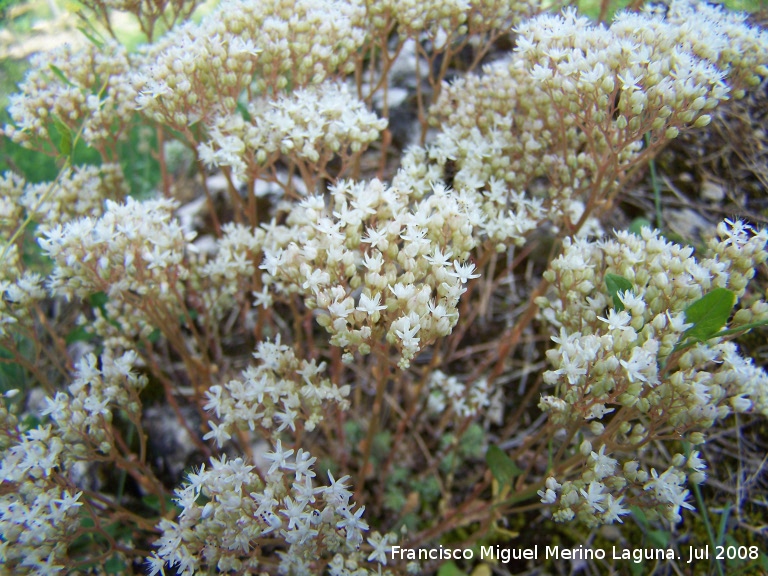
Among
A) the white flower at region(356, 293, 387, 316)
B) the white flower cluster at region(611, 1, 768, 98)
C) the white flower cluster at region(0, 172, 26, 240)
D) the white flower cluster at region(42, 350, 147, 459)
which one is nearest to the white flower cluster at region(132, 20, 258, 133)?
the white flower cluster at region(0, 172, 26, 240)

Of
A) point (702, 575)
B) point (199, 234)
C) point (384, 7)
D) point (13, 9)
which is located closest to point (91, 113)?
point (199, 234)

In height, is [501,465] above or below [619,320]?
below

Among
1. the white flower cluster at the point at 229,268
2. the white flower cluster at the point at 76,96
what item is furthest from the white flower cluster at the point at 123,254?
the white flower cluster at the point at 76,96

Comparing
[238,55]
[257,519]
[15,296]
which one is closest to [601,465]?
[257,519]

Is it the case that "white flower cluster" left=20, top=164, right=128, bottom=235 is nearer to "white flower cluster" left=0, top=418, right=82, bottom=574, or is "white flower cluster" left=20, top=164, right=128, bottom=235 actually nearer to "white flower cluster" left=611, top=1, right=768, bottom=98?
"white flower cluster" left=0, top=418, right=82, bottom=574

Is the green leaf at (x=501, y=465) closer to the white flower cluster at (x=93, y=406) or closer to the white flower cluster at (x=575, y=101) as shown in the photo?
the white flower cluster at (x=575, y=101)

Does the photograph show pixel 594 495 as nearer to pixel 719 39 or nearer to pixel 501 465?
pixel 501 465
